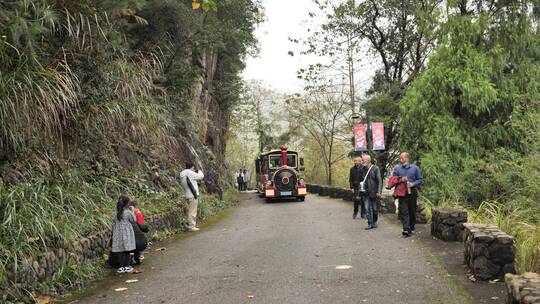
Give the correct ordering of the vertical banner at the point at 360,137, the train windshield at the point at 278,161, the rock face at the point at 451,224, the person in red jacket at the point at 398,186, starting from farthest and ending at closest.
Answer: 1. the train windshield at the point at 278,161
2. the vertical banner at the point at 360,137
3. the person in red jacket at the point at 398,186
4. the rock face at the point at 451,224

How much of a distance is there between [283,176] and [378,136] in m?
4.85

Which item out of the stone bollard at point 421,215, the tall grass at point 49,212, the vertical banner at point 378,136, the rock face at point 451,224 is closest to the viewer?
the tall grass at point 49,212

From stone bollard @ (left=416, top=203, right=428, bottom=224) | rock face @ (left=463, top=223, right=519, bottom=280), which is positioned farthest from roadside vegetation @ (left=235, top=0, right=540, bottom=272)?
rock face @ (left=463, top=223, right=519, bottom=280)

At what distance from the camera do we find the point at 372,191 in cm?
1100

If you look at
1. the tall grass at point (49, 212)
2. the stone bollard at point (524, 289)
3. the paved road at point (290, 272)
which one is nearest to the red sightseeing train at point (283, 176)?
the paved road at point (290, 272)

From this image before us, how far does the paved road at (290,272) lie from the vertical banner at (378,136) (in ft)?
34.6

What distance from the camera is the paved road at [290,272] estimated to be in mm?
5633

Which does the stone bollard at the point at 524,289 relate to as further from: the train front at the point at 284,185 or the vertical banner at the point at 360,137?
the train front at the point at 284,185

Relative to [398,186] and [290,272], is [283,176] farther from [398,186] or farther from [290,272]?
[290,272]

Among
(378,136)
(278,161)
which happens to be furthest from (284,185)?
(378,136)

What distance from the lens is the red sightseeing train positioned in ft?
75.2

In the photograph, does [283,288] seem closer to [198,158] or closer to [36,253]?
[36,253]

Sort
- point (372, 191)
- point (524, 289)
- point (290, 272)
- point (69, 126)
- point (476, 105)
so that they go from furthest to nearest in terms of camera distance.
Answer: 1. point (476, 105)
2. point (372, 191)
3. point (69, 126)
4. point (290, 272)
5. point (524, 289)

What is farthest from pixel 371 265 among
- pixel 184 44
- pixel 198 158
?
pixel 198 158
